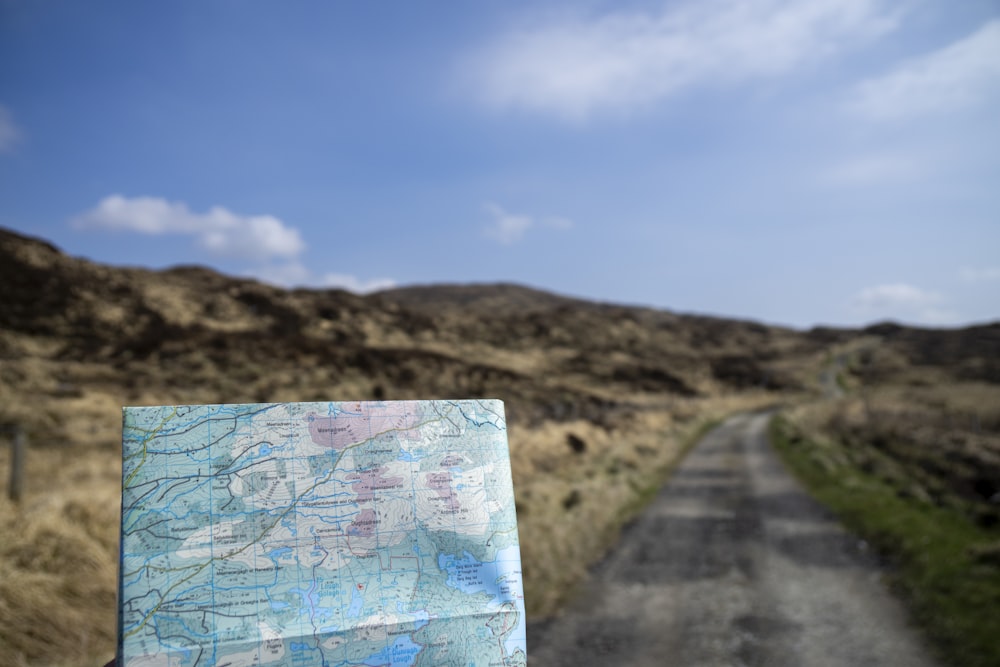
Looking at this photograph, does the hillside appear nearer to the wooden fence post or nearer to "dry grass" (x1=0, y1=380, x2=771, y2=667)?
"dry grass" (x1=0, y1=380, x2=771, y2=667)

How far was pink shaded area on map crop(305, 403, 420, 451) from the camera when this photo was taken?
3203mm

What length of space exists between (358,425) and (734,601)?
19.4ft

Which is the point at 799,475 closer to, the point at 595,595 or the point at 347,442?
the point at 595,595

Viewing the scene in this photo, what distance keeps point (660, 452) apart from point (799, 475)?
4727mm

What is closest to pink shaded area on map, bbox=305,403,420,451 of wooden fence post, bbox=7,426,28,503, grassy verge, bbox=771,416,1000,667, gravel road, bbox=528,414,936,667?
gravel road, bbox=528,414,936,667

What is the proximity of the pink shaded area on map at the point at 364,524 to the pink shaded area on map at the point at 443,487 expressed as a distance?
0.31m

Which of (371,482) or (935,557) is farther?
(935,557)

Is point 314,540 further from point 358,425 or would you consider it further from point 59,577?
point 59,577

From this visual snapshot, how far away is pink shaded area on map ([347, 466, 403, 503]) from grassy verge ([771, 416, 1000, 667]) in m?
5.35

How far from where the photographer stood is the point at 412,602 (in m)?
3.03

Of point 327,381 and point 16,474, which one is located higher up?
point 327,381

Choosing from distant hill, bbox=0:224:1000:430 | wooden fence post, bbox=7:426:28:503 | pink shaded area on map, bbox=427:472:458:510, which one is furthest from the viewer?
distant hill, bbox=0:224:1000:430

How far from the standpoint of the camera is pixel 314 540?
3020 mm

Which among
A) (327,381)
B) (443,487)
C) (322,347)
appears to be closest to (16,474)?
(443,487)
